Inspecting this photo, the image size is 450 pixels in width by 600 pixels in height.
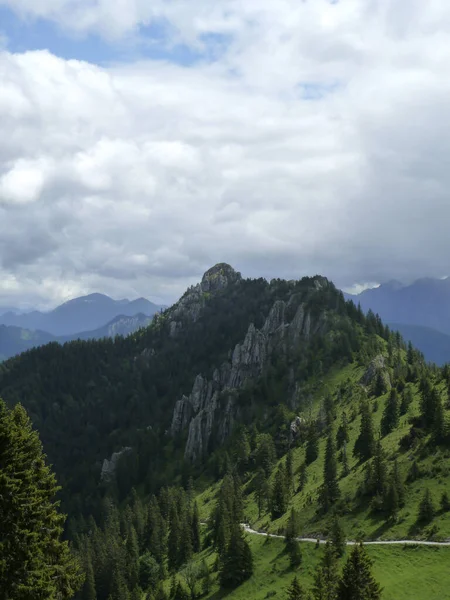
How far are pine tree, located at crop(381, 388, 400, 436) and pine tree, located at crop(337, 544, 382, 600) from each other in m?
117

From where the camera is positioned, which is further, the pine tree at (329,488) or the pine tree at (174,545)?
the pine tree at (174,545)

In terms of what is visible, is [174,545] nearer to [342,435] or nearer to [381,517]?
[342,435]

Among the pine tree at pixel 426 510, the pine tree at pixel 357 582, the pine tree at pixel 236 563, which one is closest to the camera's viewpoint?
the pine tree at pixel 357 582

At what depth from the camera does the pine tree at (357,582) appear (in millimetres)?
52250

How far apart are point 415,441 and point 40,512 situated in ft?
405

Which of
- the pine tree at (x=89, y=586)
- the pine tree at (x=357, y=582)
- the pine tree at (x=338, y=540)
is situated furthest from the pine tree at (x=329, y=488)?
the pine tree at (x=357, y=582)

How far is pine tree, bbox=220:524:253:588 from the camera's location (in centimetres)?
11975

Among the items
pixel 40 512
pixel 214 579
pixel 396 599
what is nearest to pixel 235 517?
pixel 214 579

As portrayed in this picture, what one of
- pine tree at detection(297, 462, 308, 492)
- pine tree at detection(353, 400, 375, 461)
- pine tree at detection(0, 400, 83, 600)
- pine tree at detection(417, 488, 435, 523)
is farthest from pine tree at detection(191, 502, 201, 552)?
pine tree at detection(0, 400, 83, 600)

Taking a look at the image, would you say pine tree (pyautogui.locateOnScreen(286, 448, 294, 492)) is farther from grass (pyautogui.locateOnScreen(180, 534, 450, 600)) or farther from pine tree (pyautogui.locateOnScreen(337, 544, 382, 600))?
pine tree (pyautogui.locateOnScreen(337, 544, 382, 600))

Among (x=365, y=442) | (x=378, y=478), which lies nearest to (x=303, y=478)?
(x=365, y=442)

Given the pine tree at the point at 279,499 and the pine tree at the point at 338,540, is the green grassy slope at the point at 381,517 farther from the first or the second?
the pine tree at the point at 338,540

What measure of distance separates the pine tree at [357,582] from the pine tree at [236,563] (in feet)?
242

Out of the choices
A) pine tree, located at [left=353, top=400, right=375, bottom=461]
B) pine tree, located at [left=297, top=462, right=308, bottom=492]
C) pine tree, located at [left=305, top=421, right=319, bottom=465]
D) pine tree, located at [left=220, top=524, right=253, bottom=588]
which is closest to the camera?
pine tree, located at [left=220, top=524, right=253, bottom=588]
